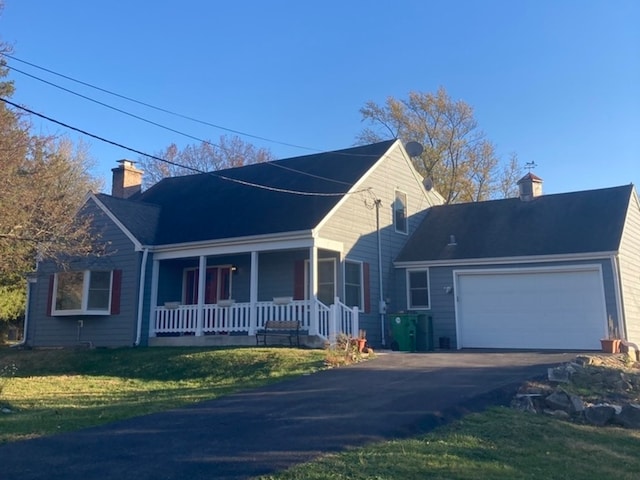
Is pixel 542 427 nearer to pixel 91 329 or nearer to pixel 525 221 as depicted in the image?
pixel 525 221

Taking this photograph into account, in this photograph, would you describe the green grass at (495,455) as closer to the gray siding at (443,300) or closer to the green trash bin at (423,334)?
the green trash bin at (423,334)

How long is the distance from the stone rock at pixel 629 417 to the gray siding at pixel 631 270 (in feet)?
26.9

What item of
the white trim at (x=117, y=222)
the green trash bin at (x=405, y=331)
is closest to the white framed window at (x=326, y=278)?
the green trash bin at (x=405, y=331)

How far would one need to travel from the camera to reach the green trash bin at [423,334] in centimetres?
1719

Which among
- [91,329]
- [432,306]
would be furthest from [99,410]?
[432,306]

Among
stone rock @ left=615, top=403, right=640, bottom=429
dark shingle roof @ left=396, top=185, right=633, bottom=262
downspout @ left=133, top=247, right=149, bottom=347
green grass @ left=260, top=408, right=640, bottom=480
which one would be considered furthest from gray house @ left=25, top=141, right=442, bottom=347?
green grass @ left=260, top=408, right=640, bottom=480

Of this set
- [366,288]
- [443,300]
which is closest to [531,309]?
[443,300]

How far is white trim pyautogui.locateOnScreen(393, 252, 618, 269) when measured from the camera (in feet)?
53.8

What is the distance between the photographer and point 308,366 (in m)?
12.6

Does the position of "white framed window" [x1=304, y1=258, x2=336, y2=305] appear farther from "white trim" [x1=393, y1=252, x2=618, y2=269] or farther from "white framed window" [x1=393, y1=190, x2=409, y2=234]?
"white framed window" [x1=393, y1=190, x2=409, y2=234]

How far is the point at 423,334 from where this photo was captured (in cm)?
1727

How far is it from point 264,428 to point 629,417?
200 inches

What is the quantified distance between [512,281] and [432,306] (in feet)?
8.11

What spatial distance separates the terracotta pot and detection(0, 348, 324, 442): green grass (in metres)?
7.13
